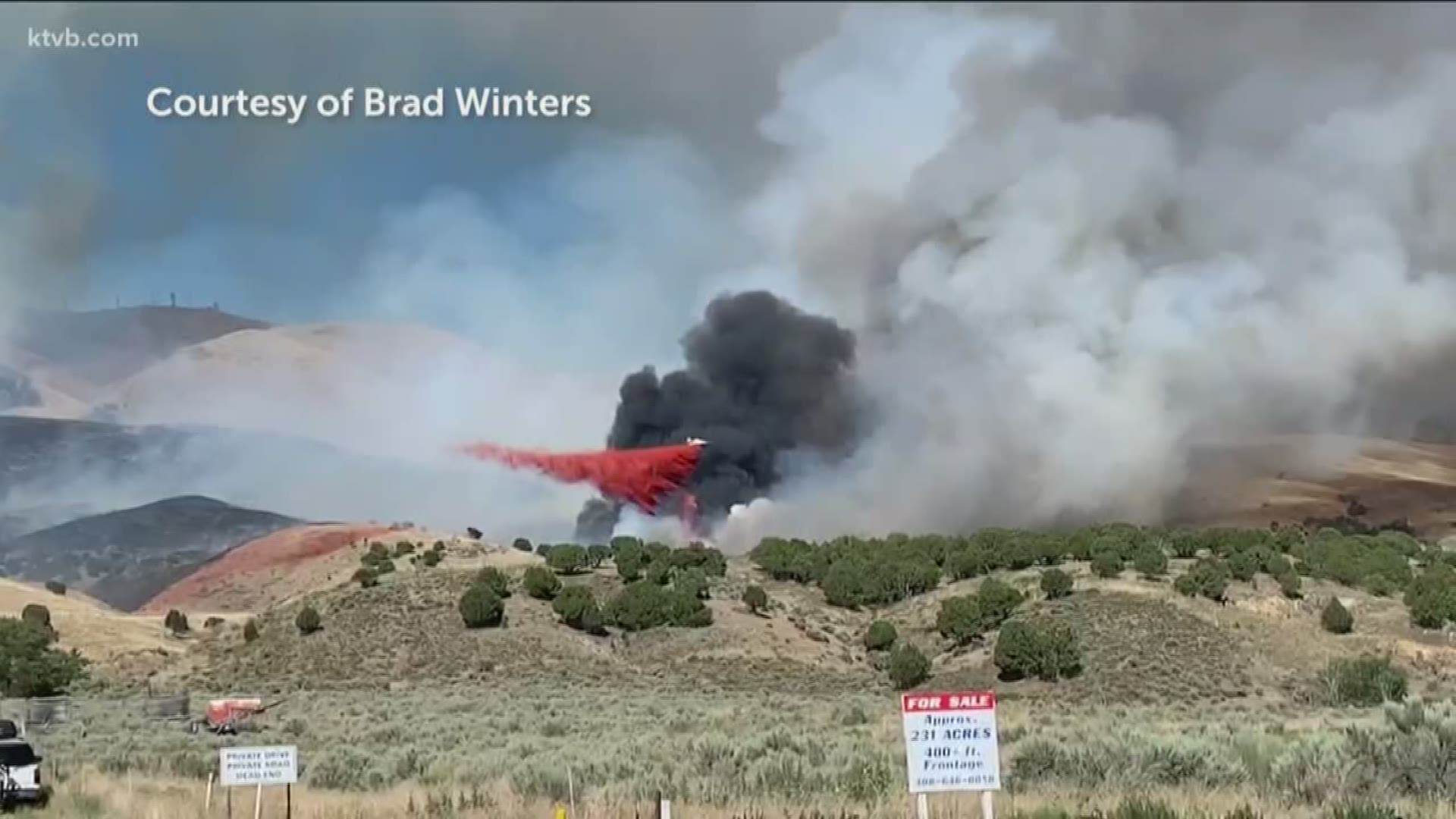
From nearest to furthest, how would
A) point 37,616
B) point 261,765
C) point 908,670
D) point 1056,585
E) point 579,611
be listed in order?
point 261,765, point 37,616, point 908,670, point 579,611, point 1056,585

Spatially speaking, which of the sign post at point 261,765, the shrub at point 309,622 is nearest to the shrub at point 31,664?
the shrub at point 309,622

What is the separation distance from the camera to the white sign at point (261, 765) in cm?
1827

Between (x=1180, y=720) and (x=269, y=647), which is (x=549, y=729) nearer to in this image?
(x=1180, y=720)

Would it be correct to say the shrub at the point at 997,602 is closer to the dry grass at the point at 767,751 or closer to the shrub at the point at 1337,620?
the shrub at the point at 1337,620

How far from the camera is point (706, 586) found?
2643 inches

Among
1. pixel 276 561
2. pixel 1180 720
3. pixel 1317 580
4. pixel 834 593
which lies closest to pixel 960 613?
pixel 834 593

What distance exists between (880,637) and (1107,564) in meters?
11.9

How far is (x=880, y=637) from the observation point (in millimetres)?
61812

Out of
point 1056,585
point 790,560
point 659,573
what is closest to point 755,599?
point 659,573

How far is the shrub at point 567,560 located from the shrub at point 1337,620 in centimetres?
3180

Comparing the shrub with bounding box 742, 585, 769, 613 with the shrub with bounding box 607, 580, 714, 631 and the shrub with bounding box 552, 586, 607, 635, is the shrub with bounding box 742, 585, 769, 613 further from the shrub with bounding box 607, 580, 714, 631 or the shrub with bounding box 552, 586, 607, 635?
the shrub with bounding box 552, 586, 607, 635

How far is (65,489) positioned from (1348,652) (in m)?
52.3

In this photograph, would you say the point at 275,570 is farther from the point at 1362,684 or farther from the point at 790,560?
the point at 1362,684

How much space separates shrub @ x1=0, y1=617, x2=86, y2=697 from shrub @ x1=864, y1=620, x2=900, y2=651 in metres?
29.7
